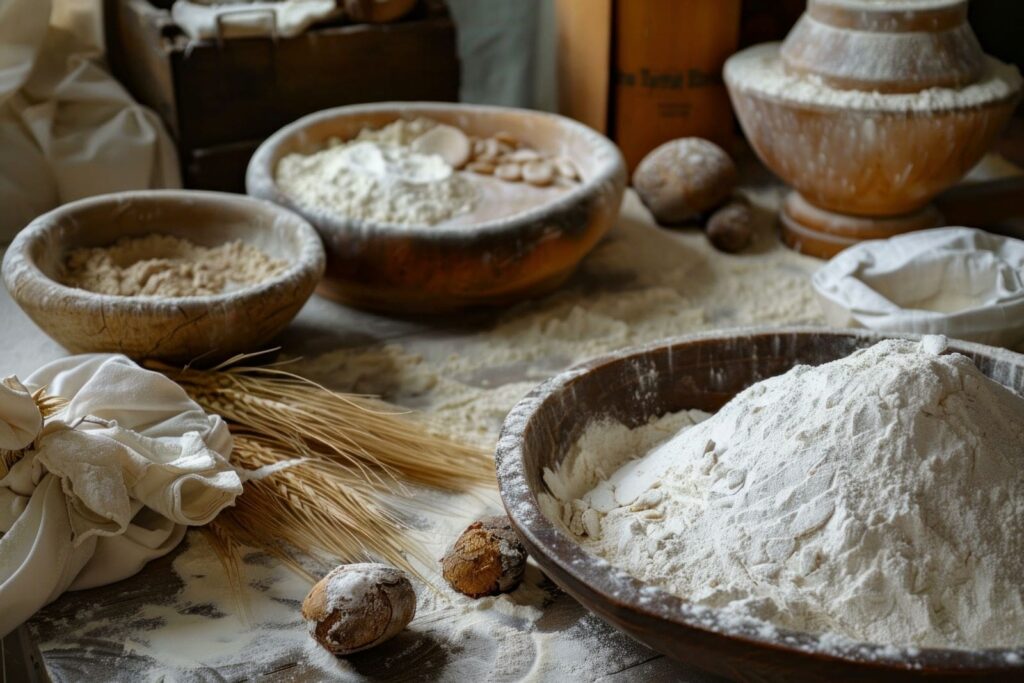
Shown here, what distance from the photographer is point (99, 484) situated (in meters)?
1.65

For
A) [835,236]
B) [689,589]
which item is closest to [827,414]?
[689,589]

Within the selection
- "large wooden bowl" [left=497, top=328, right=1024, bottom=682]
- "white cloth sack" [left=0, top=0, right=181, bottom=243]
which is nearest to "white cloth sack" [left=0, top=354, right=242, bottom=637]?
"large wooden bowl" [left=497, top=328, right=1024, bottom=682]

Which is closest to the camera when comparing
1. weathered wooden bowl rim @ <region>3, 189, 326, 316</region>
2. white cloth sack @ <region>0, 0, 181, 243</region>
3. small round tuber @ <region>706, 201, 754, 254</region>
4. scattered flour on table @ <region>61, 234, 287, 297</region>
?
weathered wooden bowl rim @ <region>3, 189, 326, 316</region>

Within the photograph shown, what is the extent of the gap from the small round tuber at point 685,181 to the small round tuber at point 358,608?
178 centimetres

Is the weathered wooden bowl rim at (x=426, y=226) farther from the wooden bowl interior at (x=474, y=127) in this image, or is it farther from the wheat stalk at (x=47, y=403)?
the wheat stalk at (x=47, y=403)

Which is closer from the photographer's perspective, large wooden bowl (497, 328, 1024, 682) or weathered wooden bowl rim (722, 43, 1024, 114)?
large wooden bowl (497, 328, 1024, 682)

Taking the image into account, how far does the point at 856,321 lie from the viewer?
7.39ft

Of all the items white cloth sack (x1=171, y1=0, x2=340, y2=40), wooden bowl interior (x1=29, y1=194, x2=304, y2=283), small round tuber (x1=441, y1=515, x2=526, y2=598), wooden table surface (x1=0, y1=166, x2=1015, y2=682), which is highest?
white cloth sack (x1=171, y1=0, x2=340, y2=40)

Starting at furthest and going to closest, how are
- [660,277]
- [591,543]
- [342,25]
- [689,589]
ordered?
[342,25]
[660,277]
[591,543]
[689,589]

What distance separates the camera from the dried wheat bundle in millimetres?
1802

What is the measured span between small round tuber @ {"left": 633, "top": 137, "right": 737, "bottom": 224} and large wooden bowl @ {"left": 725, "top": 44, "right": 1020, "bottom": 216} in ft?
0.45

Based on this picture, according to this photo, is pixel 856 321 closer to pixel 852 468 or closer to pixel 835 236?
pixel 835 236

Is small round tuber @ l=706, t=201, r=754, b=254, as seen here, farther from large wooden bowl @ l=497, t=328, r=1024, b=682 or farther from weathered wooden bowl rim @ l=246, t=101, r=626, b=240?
large wooden bowl @ l=497, t=328, r=1024, b=682

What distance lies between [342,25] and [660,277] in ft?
3.92
